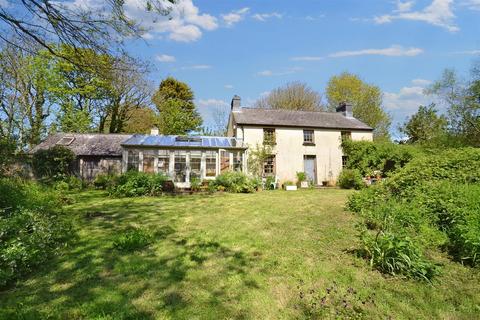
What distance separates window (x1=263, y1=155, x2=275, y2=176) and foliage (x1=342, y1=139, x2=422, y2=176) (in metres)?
6.18

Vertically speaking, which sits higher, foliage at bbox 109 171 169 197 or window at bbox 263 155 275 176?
window at bbox 263 155 275 176

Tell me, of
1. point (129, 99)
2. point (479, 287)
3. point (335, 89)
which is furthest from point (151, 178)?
point (335, 89)

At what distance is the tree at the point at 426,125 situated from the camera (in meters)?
26.5

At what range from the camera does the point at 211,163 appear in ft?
60.7

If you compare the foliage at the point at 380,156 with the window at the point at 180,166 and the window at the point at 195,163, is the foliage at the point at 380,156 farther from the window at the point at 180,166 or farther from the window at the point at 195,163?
the window at the point at 180,166

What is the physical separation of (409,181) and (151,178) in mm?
10914

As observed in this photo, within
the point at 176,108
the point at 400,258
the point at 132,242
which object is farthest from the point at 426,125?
the point at 132,242

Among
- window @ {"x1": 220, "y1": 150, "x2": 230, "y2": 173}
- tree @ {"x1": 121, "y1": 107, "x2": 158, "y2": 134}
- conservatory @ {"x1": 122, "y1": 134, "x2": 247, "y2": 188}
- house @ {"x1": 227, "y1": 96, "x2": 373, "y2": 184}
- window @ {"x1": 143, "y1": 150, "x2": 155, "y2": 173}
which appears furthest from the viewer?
tree @ {"x1": 121, "y1": 107, "x2": 158, "y2": 134}

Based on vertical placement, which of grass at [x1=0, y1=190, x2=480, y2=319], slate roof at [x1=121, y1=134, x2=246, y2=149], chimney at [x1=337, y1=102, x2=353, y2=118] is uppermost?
chimney at [x1=337, y1=102, x2=353, y2=118]

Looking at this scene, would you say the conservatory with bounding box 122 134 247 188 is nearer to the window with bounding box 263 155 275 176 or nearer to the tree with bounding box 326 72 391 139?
the window with bounding box 263 155 275 176

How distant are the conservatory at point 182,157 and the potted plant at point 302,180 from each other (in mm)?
4744

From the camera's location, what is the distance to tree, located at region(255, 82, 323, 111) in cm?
3419

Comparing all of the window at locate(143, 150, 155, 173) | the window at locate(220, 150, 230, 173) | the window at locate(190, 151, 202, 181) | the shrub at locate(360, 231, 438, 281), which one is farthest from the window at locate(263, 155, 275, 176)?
the shrub at locate(360, 231, 438, 281)

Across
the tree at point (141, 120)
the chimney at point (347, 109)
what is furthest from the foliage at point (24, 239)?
the chimney at point (347, 109)
